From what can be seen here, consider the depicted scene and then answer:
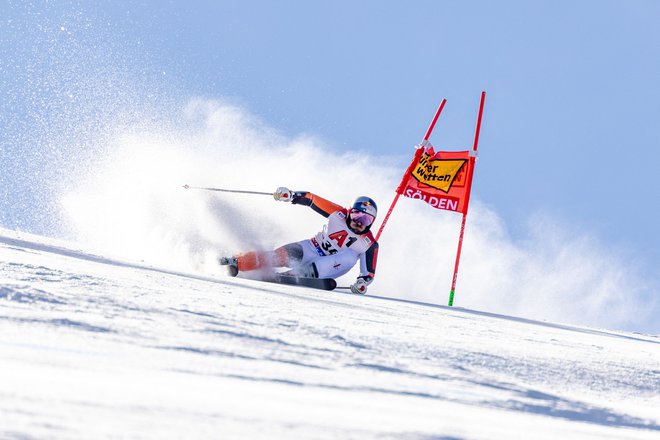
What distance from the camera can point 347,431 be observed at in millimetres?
2197

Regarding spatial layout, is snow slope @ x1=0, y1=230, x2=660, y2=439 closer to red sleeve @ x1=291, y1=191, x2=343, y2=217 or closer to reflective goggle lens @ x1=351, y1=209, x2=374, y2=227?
reflective goggle lens @ x1=351, y1=209, x2=374, y2=227

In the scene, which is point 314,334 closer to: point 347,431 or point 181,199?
point 347,431

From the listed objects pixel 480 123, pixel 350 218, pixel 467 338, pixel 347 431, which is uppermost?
pixel 480 123

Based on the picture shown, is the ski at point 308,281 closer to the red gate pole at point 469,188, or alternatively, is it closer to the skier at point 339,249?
the skier at point 339,249

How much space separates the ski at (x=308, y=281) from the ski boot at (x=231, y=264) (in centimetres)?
35

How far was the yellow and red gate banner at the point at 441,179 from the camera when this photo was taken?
10.9 metres

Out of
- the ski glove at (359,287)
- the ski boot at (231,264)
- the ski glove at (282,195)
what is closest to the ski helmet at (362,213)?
the ski glove at (359,287)

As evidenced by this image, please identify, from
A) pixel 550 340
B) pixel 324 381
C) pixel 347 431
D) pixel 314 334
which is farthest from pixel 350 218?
pixel 347 431

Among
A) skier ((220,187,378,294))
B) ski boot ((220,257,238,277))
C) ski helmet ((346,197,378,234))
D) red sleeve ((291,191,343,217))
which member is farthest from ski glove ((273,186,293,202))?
ski boot ((220,257,238,277))

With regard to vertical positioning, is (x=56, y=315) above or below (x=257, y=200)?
below

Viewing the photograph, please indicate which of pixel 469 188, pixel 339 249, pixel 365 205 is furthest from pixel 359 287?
pixel 469 188

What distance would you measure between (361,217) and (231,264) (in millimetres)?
1651

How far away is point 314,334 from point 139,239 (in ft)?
25.3

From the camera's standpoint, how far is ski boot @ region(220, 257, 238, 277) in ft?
27.7
